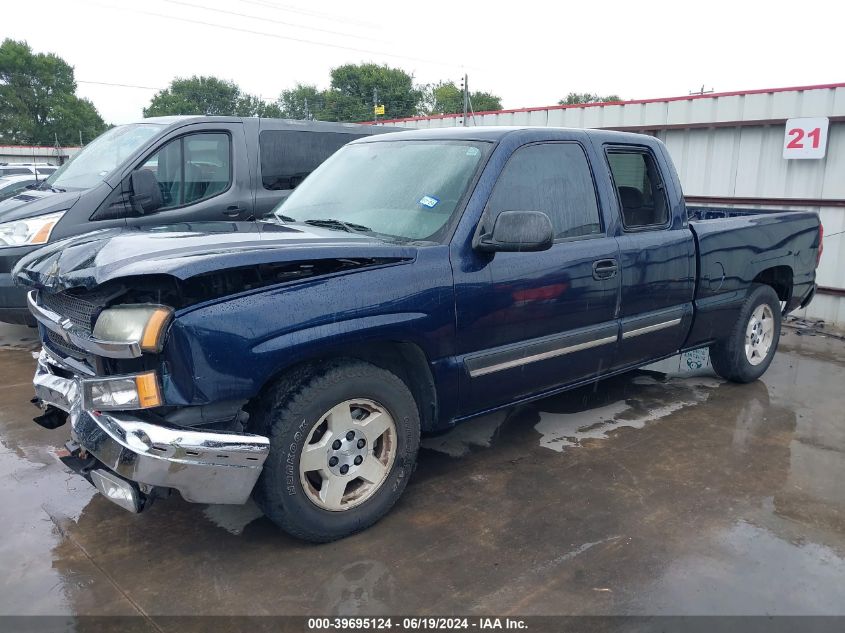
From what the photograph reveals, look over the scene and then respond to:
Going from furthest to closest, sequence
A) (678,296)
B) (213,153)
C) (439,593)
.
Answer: (213,153)
(678,296)
(439,593)

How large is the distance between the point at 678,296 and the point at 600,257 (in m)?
0.94

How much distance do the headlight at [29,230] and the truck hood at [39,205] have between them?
0.14 feet

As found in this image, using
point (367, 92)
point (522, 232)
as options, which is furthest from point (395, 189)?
point (367, 92)

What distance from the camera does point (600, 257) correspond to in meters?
4.03

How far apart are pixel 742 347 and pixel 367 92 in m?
71.7

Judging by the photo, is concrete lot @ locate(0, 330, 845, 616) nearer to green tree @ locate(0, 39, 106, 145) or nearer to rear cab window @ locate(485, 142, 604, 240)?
rear cab window @ locate(485, 142, 604, 240)

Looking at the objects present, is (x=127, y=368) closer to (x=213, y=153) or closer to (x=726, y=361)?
(x=213, y=153)

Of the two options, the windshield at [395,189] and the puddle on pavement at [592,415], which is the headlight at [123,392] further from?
the puddle on pavement at [592,415]

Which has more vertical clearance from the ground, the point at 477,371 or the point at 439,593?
the point at 477,371

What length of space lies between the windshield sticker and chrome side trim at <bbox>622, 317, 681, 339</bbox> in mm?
1524

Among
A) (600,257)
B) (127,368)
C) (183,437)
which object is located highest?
(600,257)

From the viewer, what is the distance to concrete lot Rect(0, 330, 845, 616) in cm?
277

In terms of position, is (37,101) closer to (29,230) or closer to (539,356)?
(29,230)

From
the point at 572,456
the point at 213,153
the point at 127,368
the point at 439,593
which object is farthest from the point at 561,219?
the point at 213,153
